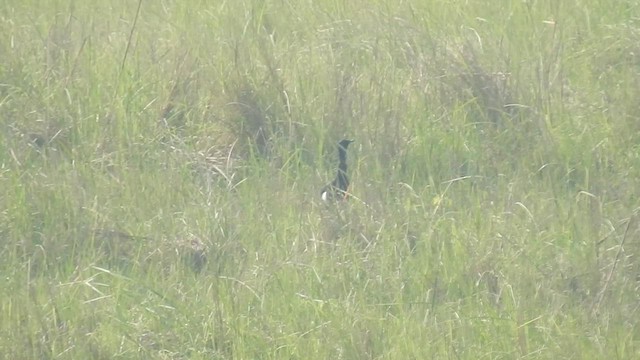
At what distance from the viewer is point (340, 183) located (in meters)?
5.25

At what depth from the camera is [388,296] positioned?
4551 mm

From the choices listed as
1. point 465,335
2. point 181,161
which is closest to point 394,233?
point 465,335

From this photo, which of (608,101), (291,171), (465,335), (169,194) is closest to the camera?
(465,335)

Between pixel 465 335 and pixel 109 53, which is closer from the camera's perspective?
pixel 465 335

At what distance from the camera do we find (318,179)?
17.7ft

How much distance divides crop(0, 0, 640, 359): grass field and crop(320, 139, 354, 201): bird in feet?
0.18

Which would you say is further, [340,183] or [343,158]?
[343,158]

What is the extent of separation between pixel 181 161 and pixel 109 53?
3.39 ft

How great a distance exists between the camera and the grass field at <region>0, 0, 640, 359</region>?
430 centimetres

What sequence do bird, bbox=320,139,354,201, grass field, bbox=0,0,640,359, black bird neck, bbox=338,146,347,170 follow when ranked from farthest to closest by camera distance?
black bird neck, bbox=338,146,347,170
bird, bbox=320,139,354,201
grass field, bbox=0,0,640,359

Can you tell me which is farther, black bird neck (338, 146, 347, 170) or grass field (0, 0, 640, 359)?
black bird neck (338, 146, 347, 170)

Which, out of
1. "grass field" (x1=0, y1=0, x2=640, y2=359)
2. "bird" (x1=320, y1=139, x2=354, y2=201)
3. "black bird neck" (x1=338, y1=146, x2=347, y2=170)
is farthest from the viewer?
"black bird neck" (x1=338, y1=146, x2=347, y2=170)

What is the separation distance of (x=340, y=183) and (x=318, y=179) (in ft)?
0.60

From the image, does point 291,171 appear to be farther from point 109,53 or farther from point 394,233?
point 109,53
